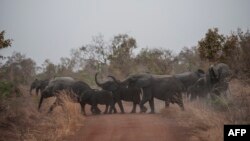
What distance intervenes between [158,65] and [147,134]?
67.9ft

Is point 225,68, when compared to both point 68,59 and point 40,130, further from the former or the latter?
point 68,59

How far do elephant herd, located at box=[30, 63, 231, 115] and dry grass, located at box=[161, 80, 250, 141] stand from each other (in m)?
1.47

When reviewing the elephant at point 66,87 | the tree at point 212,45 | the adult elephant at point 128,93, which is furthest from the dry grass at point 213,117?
the tree at point 212,45

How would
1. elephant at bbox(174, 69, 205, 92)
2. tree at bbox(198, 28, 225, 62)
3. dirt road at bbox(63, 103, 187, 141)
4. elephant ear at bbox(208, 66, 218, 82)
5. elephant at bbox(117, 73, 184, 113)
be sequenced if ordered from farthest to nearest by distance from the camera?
tree at bbox(198, 28, 225, 62) → elephant at bbox(174, 69, 205, 92) → elephant at bbox(117, 73, 184, 113) → elephant ear at bbox(208, 66, 218, 82) → dirt road at bbox(63, 103, 187, 141)

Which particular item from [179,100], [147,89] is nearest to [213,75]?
[179,100]

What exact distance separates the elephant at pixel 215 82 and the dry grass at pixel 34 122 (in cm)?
488

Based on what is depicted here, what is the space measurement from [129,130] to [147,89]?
576cm

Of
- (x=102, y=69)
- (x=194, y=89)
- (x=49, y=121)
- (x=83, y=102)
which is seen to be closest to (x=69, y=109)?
(x=49, y=121)

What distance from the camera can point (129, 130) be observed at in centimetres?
1161

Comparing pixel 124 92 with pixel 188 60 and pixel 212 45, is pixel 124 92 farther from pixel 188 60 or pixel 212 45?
pixel 188 60

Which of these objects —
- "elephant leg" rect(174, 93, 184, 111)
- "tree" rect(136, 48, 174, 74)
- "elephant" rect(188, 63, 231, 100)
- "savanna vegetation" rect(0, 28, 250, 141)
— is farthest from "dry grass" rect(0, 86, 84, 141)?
"tree" rect(136, 48, 174, 74)

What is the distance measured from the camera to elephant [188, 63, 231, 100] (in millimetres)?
15094

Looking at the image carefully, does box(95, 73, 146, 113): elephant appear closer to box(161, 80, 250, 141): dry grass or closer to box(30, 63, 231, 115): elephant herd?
box(30, 63, 231, 115): elephant herd

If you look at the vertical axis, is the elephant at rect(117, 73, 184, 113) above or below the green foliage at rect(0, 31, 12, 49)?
below
